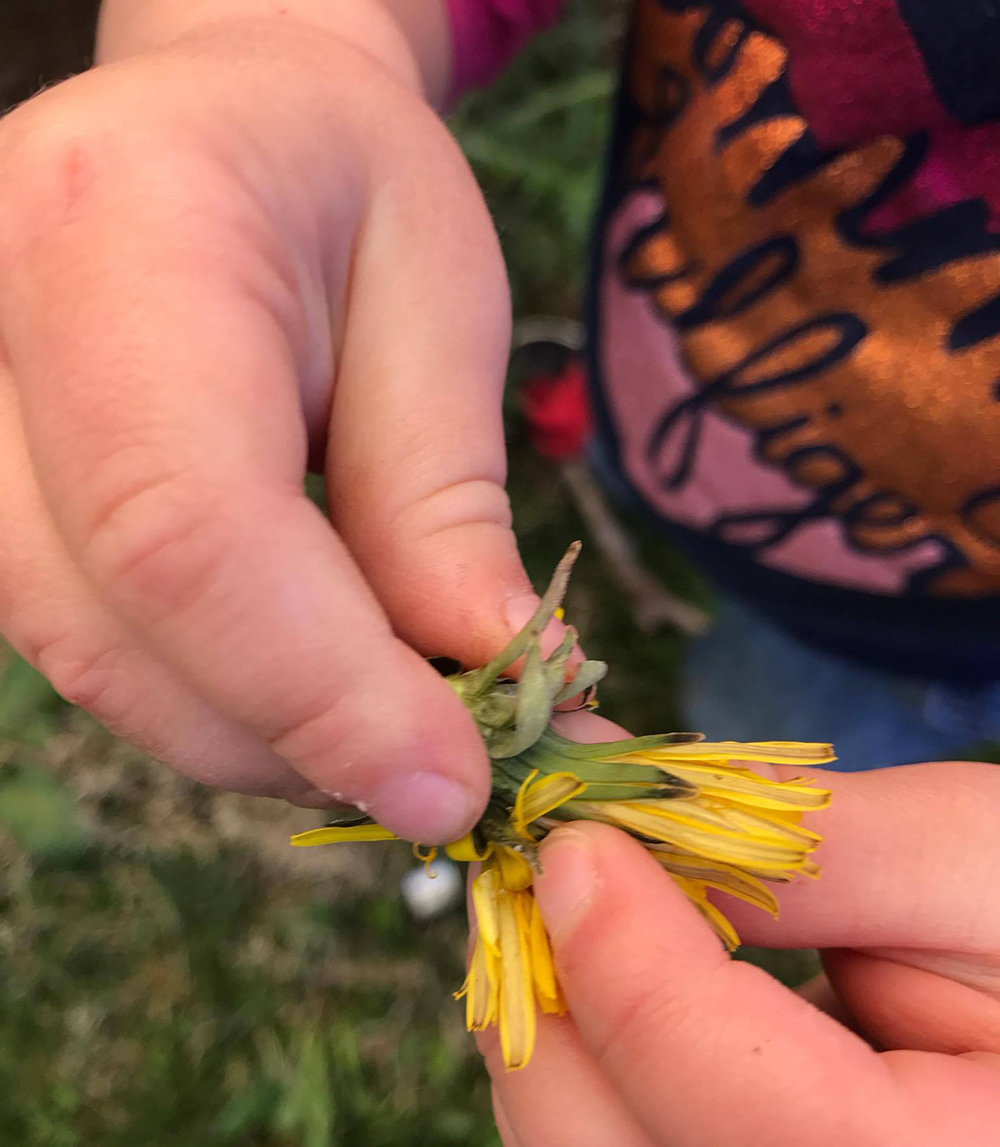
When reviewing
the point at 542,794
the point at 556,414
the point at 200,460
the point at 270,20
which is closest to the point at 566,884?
the point at 542,794

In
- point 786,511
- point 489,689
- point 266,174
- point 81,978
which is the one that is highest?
point 266,174

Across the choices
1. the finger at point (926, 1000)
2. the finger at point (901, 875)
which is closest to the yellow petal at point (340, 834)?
the finger at point (901, 875)

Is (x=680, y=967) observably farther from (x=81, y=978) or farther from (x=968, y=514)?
(x=81, y=978)

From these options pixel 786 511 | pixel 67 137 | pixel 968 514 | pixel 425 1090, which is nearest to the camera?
pixel 67 137

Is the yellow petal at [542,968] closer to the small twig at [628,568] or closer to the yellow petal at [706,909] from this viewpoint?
the yellow petal at [706,909]

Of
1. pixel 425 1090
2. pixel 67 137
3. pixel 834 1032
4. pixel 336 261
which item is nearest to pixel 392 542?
pixel 336 261

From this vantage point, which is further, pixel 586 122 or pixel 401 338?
pixel 586 122

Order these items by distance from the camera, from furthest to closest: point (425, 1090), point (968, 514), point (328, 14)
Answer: point (425, 1090) → point (968, 514) → point (328, 14)
